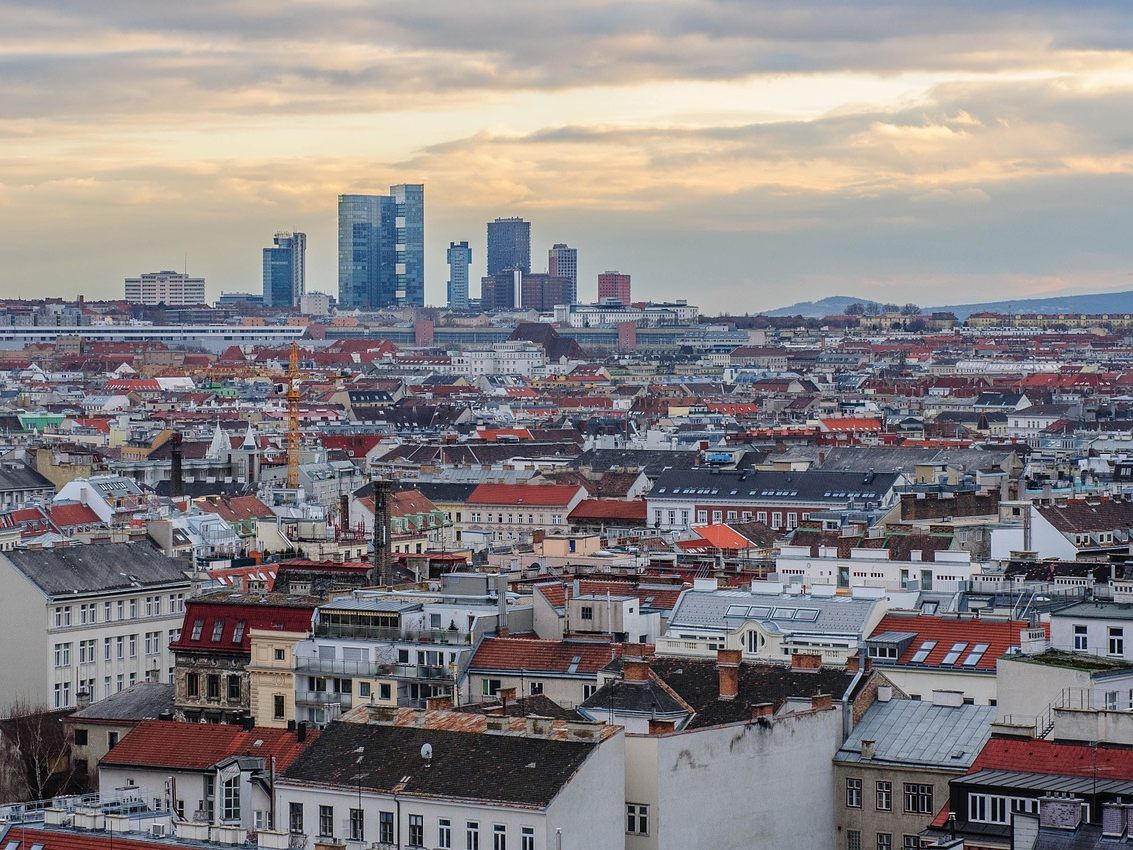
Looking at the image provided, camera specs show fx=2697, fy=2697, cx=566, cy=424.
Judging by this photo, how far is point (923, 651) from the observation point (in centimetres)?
4822

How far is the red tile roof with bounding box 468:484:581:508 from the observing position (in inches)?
4237

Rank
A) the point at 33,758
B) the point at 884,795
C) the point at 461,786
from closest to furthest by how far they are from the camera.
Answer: the point at 461,786 → the point at 884,795 → the point at 33,758

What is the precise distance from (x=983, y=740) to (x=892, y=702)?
9.26ft

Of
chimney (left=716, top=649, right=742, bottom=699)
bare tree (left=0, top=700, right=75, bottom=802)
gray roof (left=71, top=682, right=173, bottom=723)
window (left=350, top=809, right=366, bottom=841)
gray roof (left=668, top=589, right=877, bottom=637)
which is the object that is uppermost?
chimney (left=716, top=649, right=742, bottom=699)

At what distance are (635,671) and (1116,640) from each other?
27.5ft

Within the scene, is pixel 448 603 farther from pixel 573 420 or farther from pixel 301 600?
pixel 573 420

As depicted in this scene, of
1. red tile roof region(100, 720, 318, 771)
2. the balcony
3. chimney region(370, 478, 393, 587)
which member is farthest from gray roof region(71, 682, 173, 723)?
chimney region(370, 478, 393, 587)

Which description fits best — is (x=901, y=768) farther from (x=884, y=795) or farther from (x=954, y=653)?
(x=954, y=653)

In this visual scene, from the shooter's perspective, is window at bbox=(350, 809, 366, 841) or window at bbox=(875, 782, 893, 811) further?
window at bbox=(875, 782, 893, 811)

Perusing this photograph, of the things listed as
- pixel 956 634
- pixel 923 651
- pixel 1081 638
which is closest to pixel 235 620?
pixel 923 651

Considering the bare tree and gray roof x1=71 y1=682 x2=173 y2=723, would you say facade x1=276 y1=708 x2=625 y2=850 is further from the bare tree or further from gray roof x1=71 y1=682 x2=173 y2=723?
gray roof x1=71 y1=682 x2=173 y2=723

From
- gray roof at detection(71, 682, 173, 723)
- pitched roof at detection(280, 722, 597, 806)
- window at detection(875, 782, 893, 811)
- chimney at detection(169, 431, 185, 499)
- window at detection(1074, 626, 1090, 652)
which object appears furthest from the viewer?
chimney at detection(169, 431, 185, 499)

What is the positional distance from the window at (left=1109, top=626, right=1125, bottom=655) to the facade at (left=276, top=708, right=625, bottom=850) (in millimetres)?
11030

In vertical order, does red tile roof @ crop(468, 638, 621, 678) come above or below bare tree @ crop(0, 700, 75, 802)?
above
